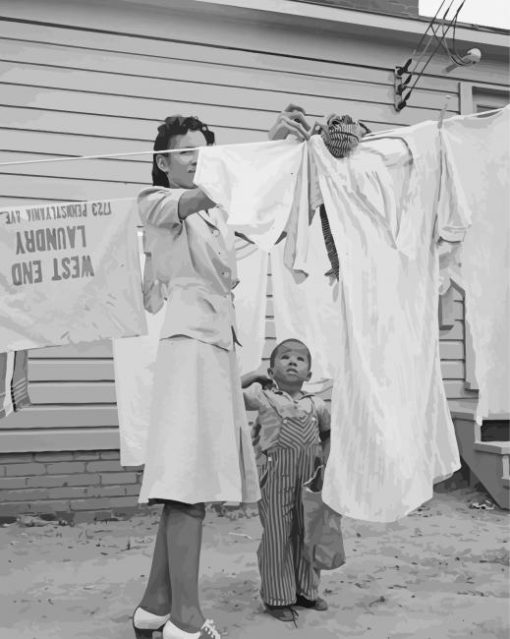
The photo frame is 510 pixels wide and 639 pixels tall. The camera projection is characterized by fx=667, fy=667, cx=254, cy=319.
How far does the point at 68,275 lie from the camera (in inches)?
105

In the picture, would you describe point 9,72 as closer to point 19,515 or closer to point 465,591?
point 19,515

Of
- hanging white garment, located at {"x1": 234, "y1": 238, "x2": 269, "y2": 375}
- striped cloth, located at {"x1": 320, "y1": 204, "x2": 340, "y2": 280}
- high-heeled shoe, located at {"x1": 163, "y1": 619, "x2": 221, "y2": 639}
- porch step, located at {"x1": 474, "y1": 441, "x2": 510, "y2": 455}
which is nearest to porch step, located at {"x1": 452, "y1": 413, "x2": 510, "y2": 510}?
porch step, located at {"x1": 474, "y1": 441, "x2": 510, "y2": 455}

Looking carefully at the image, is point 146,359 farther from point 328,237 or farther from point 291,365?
point 328,237

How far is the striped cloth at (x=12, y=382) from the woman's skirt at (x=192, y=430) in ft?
3.31

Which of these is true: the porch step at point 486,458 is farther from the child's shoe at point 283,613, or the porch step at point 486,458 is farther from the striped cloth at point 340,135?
the striped cloth at point 340,135

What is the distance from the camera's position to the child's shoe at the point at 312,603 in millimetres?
2941

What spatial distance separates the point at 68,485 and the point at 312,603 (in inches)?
A: 103

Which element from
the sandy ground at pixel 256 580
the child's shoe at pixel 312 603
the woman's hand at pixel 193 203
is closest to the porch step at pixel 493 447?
the sandy ground at pixel 256 580

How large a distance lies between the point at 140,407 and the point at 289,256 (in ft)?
4.88

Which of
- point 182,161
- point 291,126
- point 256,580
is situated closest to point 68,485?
point 256,580

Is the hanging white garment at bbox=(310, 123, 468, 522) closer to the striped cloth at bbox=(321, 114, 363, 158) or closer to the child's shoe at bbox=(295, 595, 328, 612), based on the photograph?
the striped cloth at bbox=(321, 114, 363, 158)

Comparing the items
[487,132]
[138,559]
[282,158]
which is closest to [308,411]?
[282,158]

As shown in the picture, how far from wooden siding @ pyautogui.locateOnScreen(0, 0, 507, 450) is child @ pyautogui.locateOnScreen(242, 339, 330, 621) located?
2.30 metres

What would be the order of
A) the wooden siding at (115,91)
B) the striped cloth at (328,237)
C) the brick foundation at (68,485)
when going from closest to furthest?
the striped cloth at (328,237) → the brick foundation at (68,485) → the wooden siding at (115,91)
